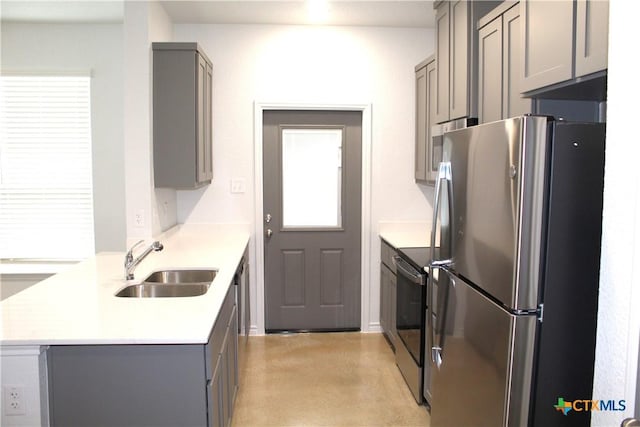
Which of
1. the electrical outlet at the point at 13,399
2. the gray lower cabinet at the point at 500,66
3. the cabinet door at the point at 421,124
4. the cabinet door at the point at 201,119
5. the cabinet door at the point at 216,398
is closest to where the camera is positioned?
the electrical outlet at the point at 13,399

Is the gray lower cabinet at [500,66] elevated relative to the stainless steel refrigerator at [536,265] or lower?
A: elevated

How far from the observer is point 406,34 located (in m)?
4.51

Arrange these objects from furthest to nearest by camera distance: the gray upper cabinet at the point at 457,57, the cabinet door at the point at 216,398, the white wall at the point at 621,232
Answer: the gray upper cabinet at the point at 457,57, the cabinet door at the point at 216,398, the white wall at the point at 621,232

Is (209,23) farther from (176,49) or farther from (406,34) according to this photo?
(406,34)

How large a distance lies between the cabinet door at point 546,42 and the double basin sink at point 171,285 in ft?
5.94

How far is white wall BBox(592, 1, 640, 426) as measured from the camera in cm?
113

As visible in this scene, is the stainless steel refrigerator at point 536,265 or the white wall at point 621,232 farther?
the stainless steel refrigerator at point 536,265

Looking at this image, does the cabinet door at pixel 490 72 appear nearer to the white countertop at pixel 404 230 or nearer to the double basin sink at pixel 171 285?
the white countertop at pixel 404 230

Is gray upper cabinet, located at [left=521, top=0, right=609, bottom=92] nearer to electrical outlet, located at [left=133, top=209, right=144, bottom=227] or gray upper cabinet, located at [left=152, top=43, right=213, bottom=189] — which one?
gray upper cabinet, located at [left=152, top=43, right=213, bottom=189]

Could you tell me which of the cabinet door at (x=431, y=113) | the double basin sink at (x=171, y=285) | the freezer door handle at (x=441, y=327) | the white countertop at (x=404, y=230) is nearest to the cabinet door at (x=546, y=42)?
the freezer door handle at (x=441, y=327)

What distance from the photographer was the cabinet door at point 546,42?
1.97 meters

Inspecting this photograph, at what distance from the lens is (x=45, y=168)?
14.6ft

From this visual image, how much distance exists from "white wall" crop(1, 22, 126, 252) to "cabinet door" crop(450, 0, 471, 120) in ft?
8.89

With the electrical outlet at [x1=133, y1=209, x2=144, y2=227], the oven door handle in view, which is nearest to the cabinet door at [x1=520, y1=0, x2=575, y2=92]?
the oven door handle
